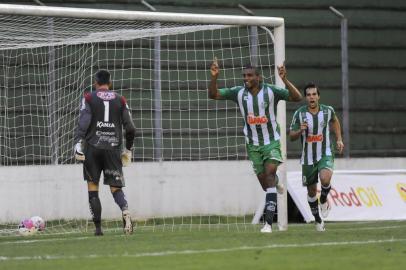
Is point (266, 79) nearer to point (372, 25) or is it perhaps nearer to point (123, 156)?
point (372, 25)

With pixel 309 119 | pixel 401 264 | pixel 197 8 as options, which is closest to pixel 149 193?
pixel 197 8

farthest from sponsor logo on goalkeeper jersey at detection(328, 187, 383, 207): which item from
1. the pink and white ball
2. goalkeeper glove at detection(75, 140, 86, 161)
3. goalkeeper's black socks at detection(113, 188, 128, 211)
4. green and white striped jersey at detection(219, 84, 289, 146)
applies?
goalkeeper glove at detection(75, 140, 86, 161)

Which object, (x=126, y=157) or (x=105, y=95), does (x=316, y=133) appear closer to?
(x=126, y=157)

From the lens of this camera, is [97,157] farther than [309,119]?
No

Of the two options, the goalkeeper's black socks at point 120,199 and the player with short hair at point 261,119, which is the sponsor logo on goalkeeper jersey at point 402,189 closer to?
the player with short hair at point 261,119

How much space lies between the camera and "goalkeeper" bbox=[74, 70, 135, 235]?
593 inches

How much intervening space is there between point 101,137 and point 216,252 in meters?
4.29

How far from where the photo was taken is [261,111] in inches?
604

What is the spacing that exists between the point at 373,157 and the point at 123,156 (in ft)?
31.9

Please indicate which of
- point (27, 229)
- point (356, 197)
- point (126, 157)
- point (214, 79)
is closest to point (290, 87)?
point (214, 79)


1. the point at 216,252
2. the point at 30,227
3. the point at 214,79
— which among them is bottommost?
the point at 30,227

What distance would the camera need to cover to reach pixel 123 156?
15414 millimetres

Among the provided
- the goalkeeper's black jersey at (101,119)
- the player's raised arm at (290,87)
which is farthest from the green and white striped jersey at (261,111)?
the goalkeeper's black jersey at (101,119)

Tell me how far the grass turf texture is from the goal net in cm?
568
